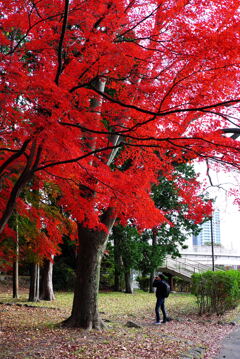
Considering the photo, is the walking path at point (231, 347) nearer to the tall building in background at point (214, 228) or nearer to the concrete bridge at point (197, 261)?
the tall building in background at point (214, 228)

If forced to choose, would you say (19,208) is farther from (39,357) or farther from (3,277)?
(3,277)

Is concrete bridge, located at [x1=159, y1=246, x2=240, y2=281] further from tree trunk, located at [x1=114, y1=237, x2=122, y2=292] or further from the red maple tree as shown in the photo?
the red maple tree

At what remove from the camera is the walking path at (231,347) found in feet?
23.5

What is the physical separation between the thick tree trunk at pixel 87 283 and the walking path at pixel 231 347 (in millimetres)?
2875

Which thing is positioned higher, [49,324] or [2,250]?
[2,250]

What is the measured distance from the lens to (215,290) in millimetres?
13086

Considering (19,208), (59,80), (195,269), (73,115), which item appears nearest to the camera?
(59,80)

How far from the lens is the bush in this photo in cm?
1292

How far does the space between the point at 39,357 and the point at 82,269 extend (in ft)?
10.7

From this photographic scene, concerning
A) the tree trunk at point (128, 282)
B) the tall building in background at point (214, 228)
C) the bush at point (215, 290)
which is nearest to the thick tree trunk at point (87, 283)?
the bush at point (215, 290)

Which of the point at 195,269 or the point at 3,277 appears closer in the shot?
the point at 3,277

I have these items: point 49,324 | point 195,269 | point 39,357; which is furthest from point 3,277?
point 39,357

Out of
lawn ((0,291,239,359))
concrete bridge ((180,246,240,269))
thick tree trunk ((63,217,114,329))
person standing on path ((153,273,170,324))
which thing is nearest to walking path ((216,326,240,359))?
lawn ((0,291,239,359))

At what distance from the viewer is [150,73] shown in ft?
25.1
